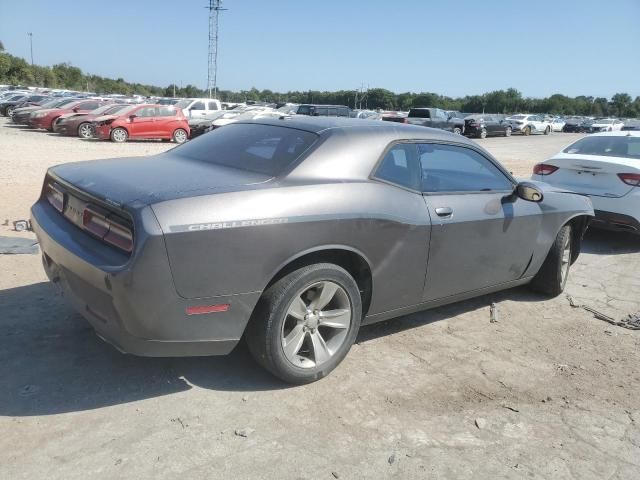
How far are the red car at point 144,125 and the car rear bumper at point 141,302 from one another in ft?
61.2

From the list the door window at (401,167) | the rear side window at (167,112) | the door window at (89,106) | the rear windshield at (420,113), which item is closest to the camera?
the door window at (401,167)

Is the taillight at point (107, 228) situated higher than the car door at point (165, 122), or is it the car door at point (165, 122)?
the taillight at point (107, 228)

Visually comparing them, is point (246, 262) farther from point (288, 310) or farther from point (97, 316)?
point (97, 316)

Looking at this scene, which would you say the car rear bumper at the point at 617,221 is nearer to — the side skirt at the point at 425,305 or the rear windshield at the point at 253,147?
the side skirt at the point at 425,305

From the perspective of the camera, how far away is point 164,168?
351cm

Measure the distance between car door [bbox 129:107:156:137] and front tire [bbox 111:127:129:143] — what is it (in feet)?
0.65

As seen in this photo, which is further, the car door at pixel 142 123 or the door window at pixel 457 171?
the car door at pixel 142 123

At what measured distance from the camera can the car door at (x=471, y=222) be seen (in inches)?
153

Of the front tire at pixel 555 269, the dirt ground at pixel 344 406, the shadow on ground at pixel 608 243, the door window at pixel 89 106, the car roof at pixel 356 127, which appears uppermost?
the car roof at pixel 356 127

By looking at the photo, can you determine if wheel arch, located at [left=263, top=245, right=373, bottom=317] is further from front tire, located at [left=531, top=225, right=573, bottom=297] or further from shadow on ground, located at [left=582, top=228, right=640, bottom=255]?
shadow on ground, located at [left=582, top=228, right=640, bottom=255]

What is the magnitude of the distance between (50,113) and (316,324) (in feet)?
80.3

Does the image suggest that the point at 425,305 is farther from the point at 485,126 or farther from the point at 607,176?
the point at 485,126

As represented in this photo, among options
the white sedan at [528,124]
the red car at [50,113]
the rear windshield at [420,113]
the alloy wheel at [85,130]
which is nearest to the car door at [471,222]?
the alloy wheel at [85,130]

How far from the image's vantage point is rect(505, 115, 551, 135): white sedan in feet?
137
